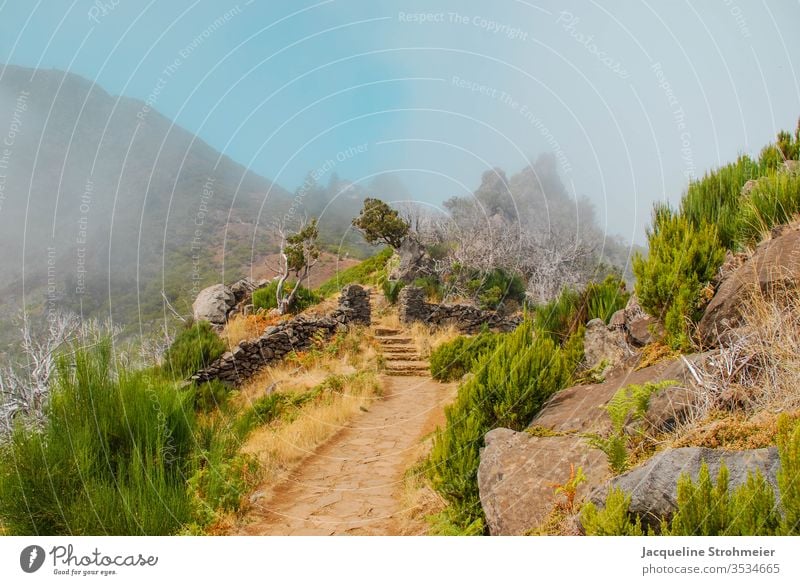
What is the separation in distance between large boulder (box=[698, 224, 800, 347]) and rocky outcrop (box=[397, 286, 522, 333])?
1710 cm

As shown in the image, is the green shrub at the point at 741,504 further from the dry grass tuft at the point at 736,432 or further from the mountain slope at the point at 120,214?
the mountain slope at the point at 120,214

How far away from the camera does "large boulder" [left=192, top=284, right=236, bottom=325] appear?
771 inches

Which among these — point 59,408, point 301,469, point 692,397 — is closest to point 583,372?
point 692,397

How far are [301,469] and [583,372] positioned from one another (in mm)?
4125

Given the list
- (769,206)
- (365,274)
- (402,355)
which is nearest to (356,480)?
(769,206)

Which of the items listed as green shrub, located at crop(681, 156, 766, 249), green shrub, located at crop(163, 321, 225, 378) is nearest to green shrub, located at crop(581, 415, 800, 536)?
green shrub, located at crop(681, 156, 766, 249)

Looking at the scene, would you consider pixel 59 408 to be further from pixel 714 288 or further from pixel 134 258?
pixel 134 258

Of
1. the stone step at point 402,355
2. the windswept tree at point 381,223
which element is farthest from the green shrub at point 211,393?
the windswept tree at point 381,223

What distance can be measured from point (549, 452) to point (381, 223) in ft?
76.8

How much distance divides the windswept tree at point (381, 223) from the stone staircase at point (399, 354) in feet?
24.4

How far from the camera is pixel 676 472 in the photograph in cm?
297

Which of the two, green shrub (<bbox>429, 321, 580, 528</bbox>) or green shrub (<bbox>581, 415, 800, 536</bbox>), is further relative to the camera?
green shrub (<bbox>429, 321, 580, 528</bbox>)

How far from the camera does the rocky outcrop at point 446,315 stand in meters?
22.4

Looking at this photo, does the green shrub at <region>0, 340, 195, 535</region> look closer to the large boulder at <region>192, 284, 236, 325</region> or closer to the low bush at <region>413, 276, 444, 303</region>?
the large boulder at <region>192, 284, 236, 325</region>
